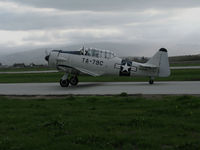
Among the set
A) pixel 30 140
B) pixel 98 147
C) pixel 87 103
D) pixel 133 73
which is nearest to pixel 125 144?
pixel 98 147

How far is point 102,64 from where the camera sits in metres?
17.4

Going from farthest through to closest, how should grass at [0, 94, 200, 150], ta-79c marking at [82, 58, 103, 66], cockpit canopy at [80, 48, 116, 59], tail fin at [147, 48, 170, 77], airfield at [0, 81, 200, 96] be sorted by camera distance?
cockpit canopy at [80, 48, 116, 59] < ta-79c marking at [82, 58, 103, 66] < tail fin at [147, 48, 170, 77] < airfield at [0, 81, 200, 96] < grass at [0, 94, 200, 150]

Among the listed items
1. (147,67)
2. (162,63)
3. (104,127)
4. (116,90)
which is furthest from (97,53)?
(104,127)

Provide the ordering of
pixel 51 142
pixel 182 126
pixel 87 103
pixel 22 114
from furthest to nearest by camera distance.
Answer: pixel 87 103, pixel 22 114, pixel 182 126, pixel 51 142

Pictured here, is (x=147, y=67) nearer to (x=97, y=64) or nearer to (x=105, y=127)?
(x=97, y=64)

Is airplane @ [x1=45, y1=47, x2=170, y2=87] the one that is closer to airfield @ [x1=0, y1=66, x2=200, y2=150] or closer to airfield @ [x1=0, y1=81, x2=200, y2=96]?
airfield @ [x1=0, y1=81, x2=200, y2=96]

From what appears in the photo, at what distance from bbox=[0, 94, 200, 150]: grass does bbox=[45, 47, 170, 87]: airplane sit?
8281 mm

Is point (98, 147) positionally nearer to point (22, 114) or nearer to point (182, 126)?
point (182, 126)

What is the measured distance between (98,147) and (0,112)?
4.65 m

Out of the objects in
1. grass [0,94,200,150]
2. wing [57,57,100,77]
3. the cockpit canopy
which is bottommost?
grass [0,94,200,150]

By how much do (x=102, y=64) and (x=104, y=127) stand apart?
1139cm

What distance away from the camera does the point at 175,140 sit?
5.17m

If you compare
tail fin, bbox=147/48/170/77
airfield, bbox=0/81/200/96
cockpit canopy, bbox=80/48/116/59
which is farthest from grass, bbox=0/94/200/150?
cockpit canopy, bbox=80/48/116/59

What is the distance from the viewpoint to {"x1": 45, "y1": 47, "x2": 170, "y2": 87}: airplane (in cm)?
1719
